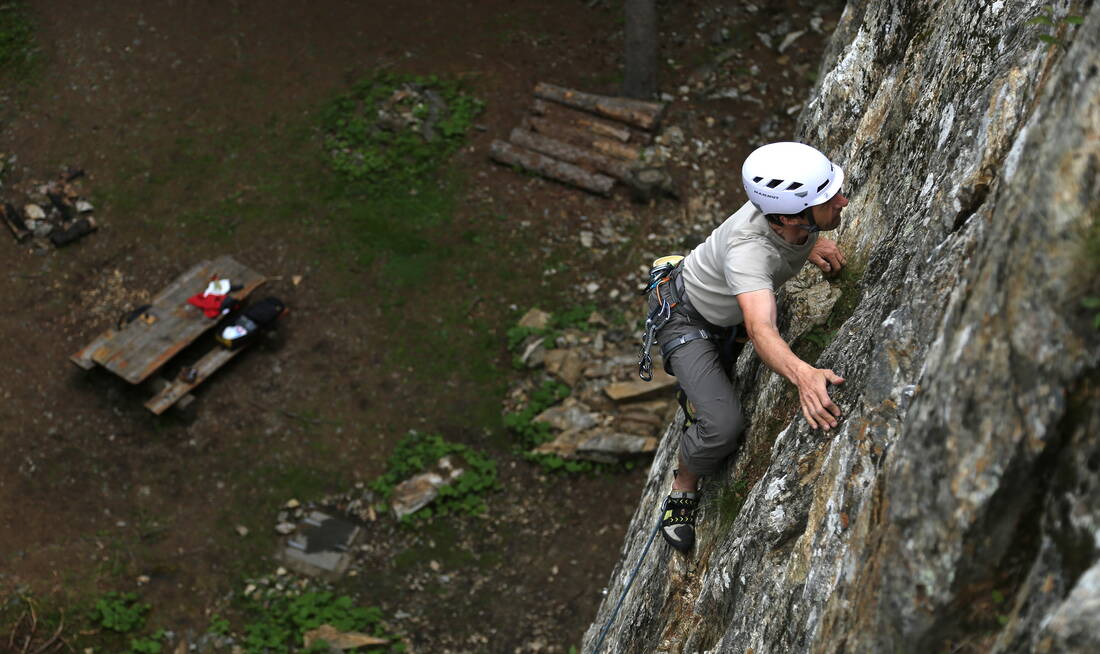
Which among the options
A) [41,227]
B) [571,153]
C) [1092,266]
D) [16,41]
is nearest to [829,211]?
[1092,266]

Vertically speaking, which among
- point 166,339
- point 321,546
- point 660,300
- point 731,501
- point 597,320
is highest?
point 660,300

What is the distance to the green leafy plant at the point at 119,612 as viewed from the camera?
1114cm

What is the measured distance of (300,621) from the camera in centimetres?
1120

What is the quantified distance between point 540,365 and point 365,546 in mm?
3607

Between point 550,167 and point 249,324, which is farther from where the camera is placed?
point 550,167

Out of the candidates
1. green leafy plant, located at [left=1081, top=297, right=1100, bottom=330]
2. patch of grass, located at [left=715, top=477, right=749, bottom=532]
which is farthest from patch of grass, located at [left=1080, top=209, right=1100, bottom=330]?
patch of grass, located at [left=715, top=477, right=749, bottom=532]

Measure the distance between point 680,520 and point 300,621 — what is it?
6.49m

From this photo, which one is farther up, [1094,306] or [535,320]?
[1094,306]

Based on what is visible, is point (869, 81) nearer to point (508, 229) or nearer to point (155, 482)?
point (508, 229)

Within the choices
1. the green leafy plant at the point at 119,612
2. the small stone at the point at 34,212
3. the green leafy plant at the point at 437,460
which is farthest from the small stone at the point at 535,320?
the small stone at the point at 34,212

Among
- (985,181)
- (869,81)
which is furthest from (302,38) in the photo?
(985,181)

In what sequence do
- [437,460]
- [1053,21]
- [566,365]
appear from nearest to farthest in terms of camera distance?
[1053,21] < [437,460] < [566,365]

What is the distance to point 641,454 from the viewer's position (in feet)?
40.9

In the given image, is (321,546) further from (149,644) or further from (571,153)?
(571,153)
